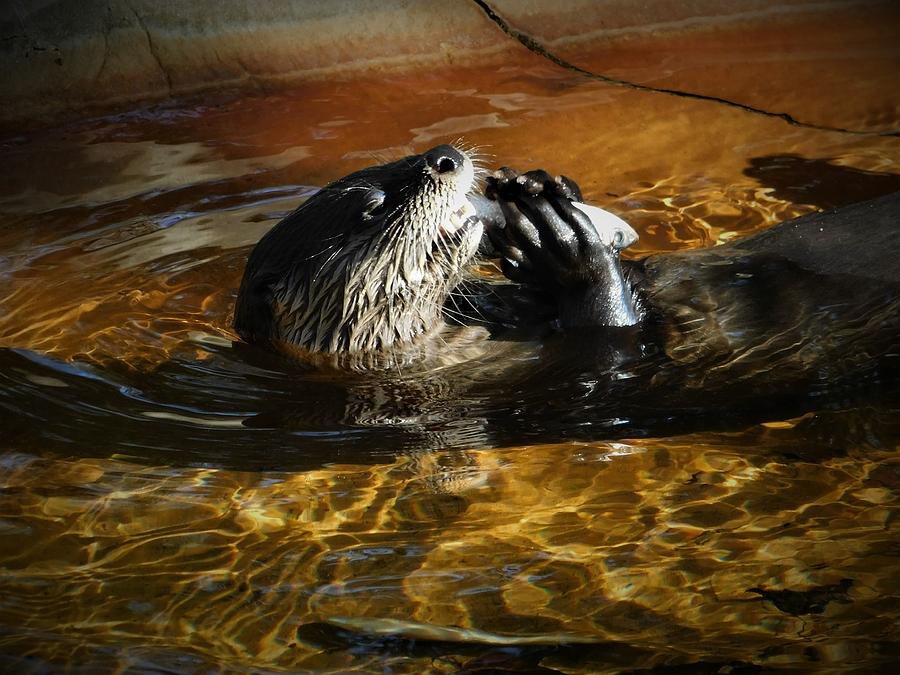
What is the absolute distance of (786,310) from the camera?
2963 millimetres

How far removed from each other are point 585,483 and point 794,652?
2.32ft

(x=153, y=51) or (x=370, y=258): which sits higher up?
(x=153, y=51)

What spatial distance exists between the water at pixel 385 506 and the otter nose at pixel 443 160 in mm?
571

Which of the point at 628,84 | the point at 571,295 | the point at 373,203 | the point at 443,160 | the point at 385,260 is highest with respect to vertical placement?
the point at 628,84

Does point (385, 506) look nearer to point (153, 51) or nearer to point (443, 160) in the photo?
point (443, 160)

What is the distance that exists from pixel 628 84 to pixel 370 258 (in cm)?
308

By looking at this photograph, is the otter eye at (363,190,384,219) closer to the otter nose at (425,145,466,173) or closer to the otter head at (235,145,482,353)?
the otter head at (235,145,482,353)

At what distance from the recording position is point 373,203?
2.98 meters

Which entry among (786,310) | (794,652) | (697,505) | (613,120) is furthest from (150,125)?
(794,652)

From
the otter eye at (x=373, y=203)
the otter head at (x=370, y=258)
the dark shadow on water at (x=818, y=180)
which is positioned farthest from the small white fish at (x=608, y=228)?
the dark shadow on water at (x=818, y=180)

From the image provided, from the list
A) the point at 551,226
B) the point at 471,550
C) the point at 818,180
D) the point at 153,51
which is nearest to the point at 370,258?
the point at 551,226

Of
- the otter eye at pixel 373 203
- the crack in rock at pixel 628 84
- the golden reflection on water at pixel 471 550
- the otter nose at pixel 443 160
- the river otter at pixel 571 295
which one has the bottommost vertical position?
the golden reflection on water at pixel 471 550

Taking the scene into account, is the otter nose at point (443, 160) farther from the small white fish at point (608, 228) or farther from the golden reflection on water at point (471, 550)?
the golden reflection on water at point (471, 550)

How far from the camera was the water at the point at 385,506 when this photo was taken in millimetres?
1900
